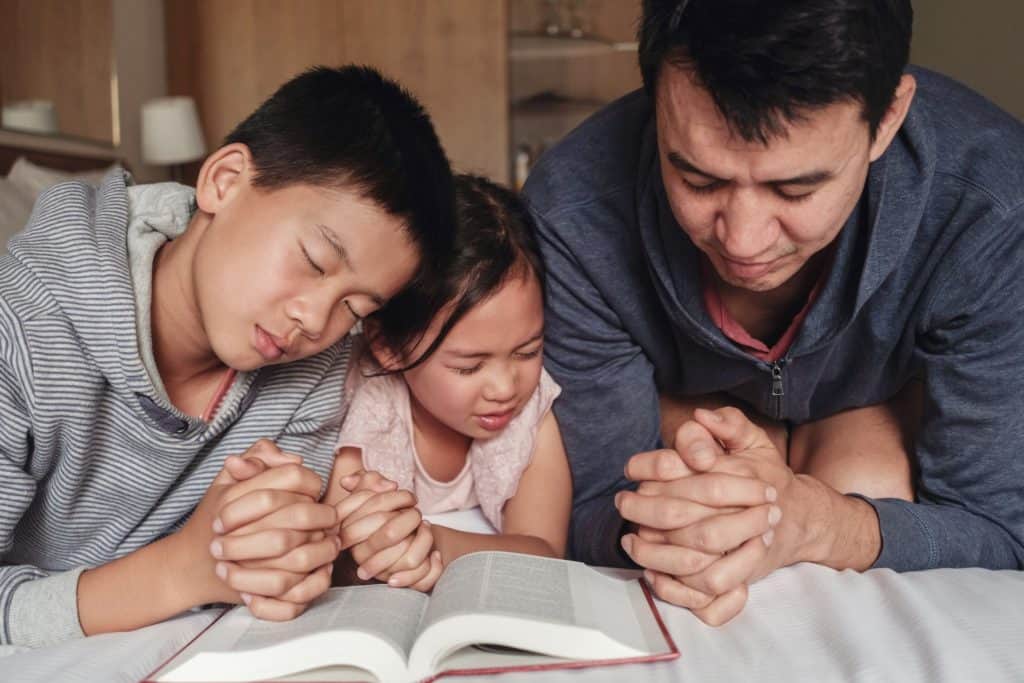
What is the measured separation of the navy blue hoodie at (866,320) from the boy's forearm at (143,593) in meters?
0.54

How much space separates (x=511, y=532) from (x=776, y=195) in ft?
2.06

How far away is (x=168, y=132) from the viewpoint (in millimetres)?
3830

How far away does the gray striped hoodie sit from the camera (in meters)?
1.08

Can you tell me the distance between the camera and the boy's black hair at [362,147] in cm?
119

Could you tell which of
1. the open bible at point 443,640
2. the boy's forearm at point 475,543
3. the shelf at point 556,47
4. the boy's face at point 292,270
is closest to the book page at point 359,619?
the open bible at point 443,640

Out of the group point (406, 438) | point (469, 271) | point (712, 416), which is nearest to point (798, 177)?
point (712, 416)

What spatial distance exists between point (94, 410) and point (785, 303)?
926 mm

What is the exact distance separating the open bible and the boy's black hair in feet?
1.61

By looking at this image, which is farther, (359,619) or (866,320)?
(866,320)

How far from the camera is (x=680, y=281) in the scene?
1324 mm

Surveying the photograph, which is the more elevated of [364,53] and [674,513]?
[364,53]

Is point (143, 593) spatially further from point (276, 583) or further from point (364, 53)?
point (364, 53)

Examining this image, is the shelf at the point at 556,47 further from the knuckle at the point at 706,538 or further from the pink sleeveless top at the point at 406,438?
the knuckle at the point at 706,538

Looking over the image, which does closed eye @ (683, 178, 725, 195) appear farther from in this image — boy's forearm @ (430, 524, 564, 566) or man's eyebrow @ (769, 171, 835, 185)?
boy's forearm @ (430, 524, 564, 566)
